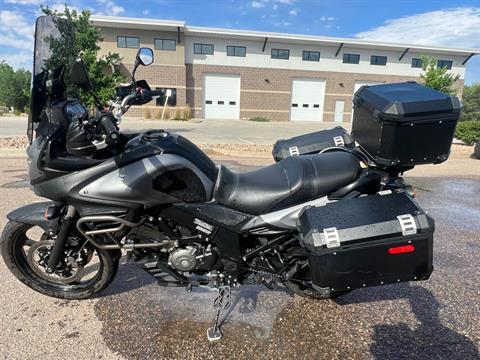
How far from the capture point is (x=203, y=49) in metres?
33.1

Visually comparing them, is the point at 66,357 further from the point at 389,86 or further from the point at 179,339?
the point at 389,86

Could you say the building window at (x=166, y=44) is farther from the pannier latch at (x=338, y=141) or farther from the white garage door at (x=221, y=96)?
the pannier latch at (x=338, y=141)

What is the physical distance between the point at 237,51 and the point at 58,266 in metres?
33.7

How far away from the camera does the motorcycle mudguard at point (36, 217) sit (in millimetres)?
2598

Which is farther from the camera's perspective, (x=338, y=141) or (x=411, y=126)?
(x=338, y=141)

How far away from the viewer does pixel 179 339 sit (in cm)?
252

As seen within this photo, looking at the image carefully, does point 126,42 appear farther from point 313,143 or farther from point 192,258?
point 192,258

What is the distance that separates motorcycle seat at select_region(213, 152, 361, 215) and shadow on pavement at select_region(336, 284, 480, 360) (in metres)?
1.18

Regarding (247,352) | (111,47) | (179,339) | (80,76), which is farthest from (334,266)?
(111,47)

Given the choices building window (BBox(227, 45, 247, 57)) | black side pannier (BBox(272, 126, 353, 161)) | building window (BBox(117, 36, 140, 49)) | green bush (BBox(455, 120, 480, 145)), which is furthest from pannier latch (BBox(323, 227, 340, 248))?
building window (BBox(227, 45, 247, 57))

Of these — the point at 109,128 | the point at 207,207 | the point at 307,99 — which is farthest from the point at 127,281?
the point at 307,99

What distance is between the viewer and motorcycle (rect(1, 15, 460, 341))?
6.78ft

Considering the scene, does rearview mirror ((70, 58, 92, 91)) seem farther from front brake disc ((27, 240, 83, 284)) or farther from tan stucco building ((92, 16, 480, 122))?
tan stucco building ((92, 16, 480, 122))

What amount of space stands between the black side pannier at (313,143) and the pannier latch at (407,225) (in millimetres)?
1043
